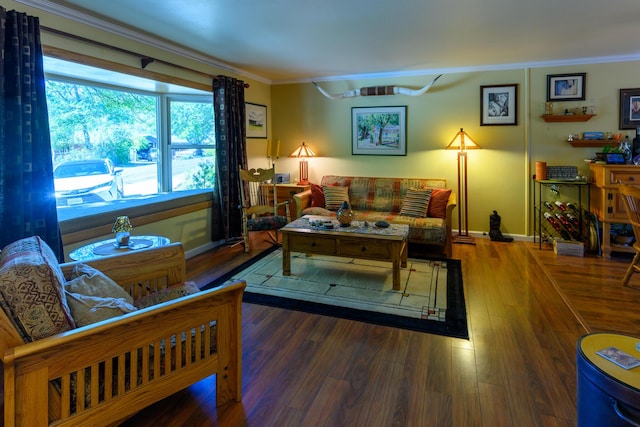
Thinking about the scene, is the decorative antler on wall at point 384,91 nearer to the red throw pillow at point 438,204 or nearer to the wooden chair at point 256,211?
the red throw pillow at point 438,204

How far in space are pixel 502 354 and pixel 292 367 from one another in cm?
127

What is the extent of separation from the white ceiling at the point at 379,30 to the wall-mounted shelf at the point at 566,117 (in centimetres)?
66

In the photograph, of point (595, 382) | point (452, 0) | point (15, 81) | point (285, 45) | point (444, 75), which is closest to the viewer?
point (595, 382)

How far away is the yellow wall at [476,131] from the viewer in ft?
14.8

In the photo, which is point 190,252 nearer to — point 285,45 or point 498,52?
point 285,45

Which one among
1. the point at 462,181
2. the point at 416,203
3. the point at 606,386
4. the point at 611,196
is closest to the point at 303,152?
the point at 416,203

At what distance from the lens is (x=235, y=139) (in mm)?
4664

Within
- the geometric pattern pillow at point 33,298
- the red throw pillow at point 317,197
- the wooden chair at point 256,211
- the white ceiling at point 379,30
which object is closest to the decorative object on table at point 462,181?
the white ceiling at point 379,30

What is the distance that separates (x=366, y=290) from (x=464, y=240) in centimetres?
221

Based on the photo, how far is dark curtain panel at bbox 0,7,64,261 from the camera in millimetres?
2385

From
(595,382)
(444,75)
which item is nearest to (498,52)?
(444,75)

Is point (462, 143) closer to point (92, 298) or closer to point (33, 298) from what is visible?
point (92, 298)

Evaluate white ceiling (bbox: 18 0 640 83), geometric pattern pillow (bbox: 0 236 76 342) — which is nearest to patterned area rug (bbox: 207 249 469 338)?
geometric pattern pillow (bbox: 0 236 76 342)

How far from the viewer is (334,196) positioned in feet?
16.2
